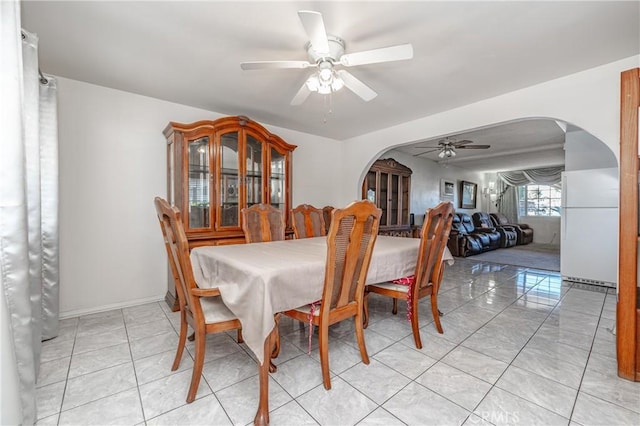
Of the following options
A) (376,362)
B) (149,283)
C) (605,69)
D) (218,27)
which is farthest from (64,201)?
(605,69)

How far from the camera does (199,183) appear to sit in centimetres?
293

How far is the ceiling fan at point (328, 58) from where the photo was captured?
59.7 inches

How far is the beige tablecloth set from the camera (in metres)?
1.32

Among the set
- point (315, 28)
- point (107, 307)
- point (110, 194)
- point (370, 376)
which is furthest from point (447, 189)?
point (107, 307)

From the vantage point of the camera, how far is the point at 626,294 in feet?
5.41

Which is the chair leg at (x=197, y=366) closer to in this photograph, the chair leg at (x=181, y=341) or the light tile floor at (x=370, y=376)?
the light tile floor at (x=370, y=376)

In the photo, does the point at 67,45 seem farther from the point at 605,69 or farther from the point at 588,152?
the point at 588,152

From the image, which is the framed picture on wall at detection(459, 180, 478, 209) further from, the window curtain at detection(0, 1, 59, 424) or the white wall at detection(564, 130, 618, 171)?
the window curtain at detection(0, 1, 59, 424)

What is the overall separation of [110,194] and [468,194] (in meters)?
8.24

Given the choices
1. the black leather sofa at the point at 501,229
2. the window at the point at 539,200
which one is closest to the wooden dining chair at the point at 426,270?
the black leather sofa at the point at 501,229

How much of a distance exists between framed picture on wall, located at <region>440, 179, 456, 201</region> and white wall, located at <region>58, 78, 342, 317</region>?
19.9ft

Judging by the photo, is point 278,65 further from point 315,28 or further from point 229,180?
point 229,180

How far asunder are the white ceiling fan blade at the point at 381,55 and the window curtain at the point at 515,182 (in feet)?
26.4

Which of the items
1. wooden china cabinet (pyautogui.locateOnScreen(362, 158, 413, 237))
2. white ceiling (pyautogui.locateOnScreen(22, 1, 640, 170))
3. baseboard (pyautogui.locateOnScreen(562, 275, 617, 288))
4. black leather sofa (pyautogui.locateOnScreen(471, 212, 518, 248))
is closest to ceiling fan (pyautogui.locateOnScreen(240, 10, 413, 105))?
white ceiling (pyautogui.locateOnScreen(22, 1, 640, 170))
